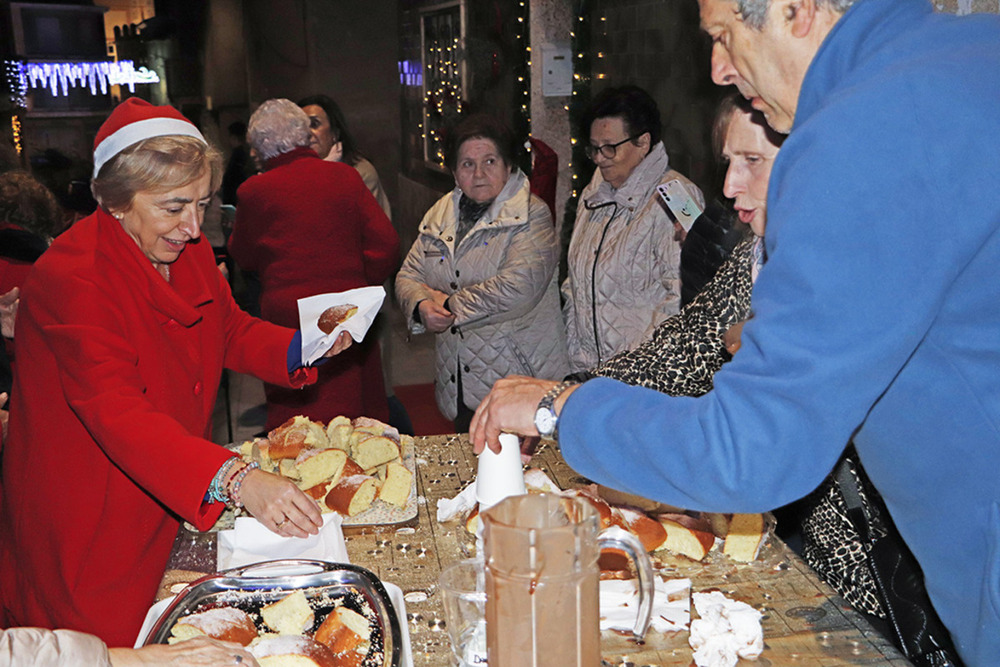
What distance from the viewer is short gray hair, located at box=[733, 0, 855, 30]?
3.55ft

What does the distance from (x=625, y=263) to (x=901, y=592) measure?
1.95 meters

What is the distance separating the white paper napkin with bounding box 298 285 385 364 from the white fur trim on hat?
50 cm

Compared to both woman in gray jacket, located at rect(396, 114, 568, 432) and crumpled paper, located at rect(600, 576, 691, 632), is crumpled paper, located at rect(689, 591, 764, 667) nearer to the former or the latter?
crumpled paper, located at rect(600, 576, 691, 632)

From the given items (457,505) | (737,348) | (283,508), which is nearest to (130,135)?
(283,508)

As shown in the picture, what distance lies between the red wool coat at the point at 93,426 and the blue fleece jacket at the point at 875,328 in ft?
3.68

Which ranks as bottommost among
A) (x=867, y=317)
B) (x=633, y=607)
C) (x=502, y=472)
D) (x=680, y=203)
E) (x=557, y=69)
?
(x=633, y=607)

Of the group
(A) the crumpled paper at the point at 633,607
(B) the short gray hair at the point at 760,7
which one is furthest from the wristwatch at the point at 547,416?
(B) the short gray hair at the point at 760,7

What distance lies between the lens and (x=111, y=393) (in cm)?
187

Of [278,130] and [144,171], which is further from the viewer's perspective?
[278,130]

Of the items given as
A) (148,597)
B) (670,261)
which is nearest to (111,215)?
(148,597)

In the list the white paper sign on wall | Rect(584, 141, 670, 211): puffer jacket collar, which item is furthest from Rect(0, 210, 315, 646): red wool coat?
the white paper sign on wall

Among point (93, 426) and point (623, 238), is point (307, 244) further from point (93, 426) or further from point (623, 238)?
point (93, 426)

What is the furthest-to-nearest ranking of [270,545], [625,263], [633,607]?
[625,263] < [270,545] < [633,607]

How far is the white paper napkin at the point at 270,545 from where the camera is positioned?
163 centimetres
